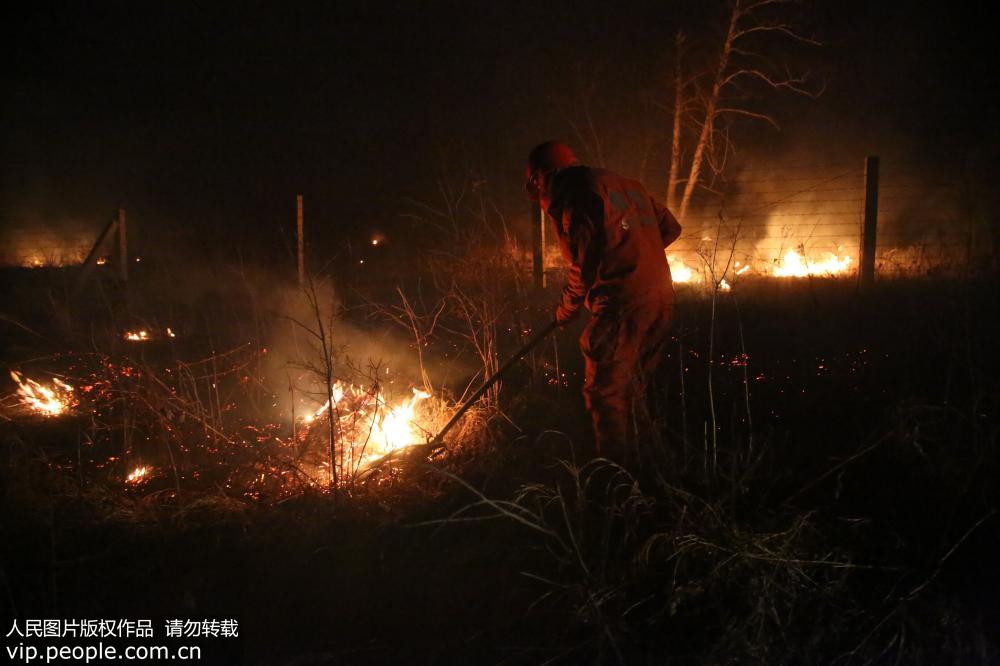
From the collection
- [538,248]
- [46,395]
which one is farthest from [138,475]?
[538,248]

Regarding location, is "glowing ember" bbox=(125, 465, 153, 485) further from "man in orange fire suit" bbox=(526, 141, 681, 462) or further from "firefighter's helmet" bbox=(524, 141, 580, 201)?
"firefighter's helmet" bbox=(524, 141, 580, 201)

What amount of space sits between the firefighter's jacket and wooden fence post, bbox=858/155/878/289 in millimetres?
4129

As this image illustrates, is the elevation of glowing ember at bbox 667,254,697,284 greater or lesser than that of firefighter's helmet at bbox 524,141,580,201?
greater

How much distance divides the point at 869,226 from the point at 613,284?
16.7 feet

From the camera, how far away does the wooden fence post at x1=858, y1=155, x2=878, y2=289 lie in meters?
7.06

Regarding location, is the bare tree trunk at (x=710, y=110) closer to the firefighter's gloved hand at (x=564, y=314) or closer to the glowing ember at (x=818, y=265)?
the glowing ember at (x=818, y=265)

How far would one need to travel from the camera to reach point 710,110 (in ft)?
36.5

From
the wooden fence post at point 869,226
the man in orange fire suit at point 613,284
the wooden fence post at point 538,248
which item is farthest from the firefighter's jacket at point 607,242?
the wooden fence post at point 869,226

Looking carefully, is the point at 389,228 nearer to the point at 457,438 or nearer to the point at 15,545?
the point at 457,438

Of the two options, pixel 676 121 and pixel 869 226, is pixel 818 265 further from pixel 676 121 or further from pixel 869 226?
pixel 676 121

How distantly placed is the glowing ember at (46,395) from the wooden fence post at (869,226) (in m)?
7.11

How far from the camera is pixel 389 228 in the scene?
12.5 metres

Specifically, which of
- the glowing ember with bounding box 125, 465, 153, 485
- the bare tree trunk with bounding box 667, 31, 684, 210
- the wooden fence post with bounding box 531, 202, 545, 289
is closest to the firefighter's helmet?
the glowing ember with bounding box 125, 465, 153, 485

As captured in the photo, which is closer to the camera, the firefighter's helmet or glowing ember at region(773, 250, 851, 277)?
the firefighter's helmet
